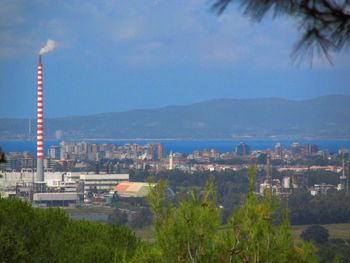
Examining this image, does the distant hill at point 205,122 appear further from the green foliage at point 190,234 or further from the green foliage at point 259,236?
the green foliage at point 190,234

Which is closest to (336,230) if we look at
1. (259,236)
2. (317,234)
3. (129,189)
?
(317,234)

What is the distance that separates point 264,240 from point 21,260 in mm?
4717

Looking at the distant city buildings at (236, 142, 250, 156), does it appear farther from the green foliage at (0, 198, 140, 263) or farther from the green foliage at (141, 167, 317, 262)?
the green foliage at (141, 167, 317, 262)

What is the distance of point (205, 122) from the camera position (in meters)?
101

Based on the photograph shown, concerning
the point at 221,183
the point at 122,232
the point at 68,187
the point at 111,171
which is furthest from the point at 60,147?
the point at 122,232

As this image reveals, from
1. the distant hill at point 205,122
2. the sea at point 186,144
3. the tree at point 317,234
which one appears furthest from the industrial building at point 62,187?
the distant hill at point 205,122

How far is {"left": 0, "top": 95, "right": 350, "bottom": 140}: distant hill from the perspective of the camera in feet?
309

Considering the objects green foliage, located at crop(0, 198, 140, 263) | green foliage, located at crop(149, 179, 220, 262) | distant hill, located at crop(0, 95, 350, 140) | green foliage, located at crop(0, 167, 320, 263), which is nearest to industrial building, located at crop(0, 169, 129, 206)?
distant hill, located at crop(0, 95, 350, 140)

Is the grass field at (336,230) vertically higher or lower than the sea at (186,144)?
lower

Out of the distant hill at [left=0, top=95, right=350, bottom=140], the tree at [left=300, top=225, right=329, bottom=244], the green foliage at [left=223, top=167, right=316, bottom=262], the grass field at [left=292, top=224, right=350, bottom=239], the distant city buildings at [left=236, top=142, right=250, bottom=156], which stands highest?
the distant hill at [left=0, top=95, right=350, bottom=140]

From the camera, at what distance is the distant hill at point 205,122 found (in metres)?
94.2

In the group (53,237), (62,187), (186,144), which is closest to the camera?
(53,237)

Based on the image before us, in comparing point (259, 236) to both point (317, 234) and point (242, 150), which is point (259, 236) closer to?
point (317, 234)

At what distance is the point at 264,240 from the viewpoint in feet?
16.6
